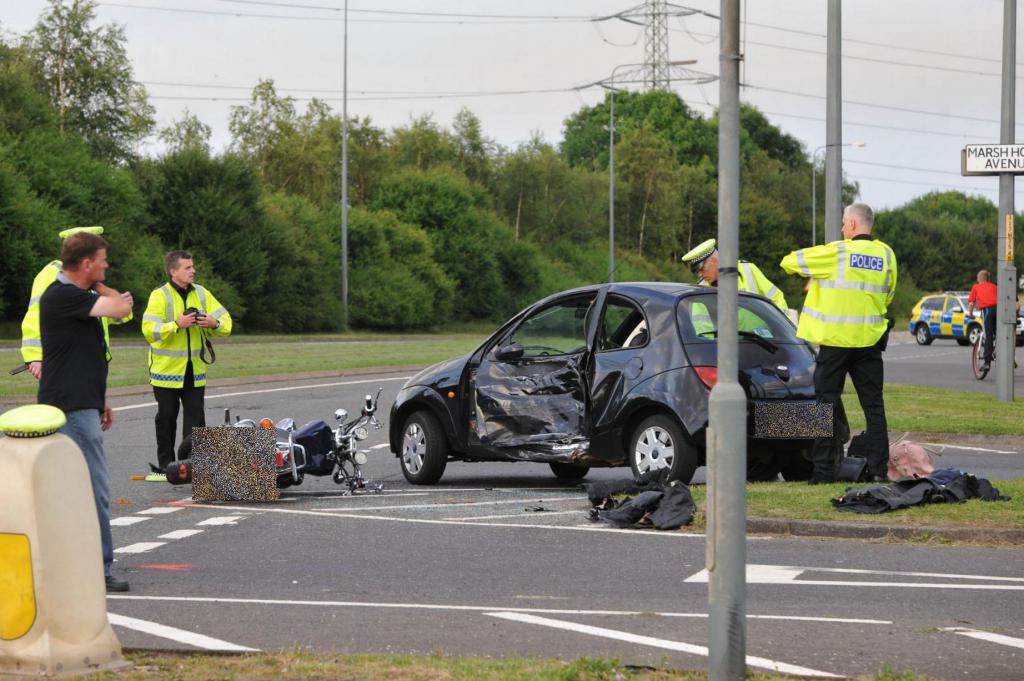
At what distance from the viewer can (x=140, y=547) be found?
989 cm

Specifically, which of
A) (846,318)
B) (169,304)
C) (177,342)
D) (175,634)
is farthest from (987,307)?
(175,634)

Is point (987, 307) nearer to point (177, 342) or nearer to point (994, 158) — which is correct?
point (994, 158)

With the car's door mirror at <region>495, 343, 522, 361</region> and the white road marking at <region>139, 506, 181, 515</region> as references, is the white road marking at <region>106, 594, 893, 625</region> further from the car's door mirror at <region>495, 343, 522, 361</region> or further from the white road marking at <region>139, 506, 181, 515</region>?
the car's door mirror at <region>495, 343, 522, 361</region>

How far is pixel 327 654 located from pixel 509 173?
80351mm

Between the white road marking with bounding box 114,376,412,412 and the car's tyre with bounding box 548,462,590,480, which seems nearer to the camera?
the car's tyre with bounding box 548,462,590,480

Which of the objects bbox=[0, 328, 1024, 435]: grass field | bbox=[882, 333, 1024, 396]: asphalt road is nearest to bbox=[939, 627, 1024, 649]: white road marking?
bbox=[0, 328, 1024, 435]: grass field

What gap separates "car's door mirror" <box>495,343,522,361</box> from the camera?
12.8 meters

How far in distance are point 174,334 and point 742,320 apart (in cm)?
480

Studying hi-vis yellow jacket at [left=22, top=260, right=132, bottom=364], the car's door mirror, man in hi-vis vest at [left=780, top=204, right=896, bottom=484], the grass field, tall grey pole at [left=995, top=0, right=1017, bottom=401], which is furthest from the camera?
tall grey pole at [left=995, top=0, right=1017, bottom=401]

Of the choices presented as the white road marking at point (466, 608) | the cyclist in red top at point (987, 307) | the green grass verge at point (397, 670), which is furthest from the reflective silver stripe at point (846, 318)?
the cyclist in red top at point (987, 307)

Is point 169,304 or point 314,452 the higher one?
point 169,304

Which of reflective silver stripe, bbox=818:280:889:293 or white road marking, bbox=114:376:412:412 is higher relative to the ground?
reflective silver stripe, bbox=818:280:889:293

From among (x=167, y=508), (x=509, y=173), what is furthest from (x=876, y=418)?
(x=509, y=173)

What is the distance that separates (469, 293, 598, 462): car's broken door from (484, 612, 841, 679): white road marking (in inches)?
198
